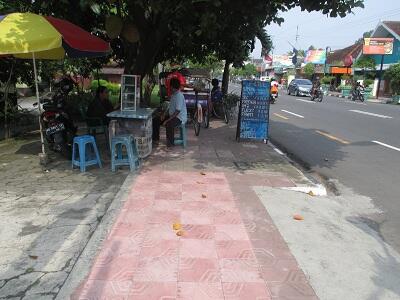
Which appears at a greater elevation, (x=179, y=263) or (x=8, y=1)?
(x=8, y=1)

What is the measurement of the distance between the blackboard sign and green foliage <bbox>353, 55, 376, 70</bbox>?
36303 mm

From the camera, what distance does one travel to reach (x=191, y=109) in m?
13.5

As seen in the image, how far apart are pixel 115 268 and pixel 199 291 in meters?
0.78

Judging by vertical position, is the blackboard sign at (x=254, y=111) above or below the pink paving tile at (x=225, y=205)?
above

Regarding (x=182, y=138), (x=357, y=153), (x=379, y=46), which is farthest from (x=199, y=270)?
(x=379, y=46)

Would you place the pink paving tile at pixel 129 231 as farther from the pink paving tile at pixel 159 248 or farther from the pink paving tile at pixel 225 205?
the pink paving tile at pixel 225 205

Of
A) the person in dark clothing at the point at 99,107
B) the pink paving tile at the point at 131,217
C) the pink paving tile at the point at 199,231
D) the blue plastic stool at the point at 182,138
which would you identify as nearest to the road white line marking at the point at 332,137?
the blue plastic stool at the point at 182,138

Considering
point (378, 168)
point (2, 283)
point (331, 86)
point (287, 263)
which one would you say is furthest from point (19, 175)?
point (331, 86)

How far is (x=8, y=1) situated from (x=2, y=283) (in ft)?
24.0

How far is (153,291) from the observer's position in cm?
336

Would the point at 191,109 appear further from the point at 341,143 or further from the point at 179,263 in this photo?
the point at 179,263

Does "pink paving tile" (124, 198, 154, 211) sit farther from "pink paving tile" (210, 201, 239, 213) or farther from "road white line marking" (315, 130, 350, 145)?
"road white line marking" (315, 130, 350, 145)

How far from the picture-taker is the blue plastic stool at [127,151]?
22.6 ft

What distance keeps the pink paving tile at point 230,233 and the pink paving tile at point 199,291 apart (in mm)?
912
